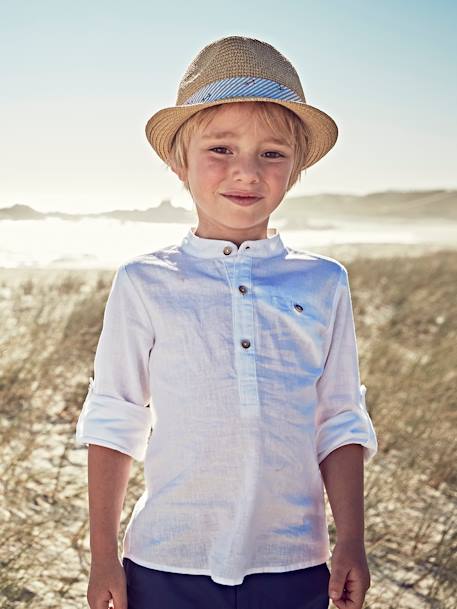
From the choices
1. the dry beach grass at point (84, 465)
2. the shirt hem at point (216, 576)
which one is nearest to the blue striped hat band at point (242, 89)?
the shirt hem at point (216, 576)

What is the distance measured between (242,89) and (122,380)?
A: 641mm

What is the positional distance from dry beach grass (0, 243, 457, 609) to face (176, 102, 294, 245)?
1320 millimetres

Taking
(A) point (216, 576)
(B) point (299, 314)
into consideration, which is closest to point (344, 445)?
(B) point (299, 314)

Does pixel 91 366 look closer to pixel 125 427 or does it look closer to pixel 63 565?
pixel 63 565

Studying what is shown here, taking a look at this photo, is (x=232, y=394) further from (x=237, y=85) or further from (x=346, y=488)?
(x=237, y=85)

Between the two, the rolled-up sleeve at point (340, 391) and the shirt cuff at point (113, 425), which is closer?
the shirt cuff at point (113, 425)

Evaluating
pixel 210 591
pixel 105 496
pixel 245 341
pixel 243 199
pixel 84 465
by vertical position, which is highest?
pixel 243 199

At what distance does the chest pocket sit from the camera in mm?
1744

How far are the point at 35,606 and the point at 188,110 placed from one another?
1.59 metres

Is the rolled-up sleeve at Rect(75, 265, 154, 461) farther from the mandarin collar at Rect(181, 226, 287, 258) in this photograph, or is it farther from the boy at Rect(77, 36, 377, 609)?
the mandarin collar at Rect(181, 226, 287, 258)

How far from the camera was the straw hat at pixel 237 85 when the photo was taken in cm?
178

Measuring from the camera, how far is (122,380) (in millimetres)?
1710

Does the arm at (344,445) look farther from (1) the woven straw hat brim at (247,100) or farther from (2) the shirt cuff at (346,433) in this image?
(1) the woven straw hat brim at (247,100)

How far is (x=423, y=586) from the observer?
300 centimetres
